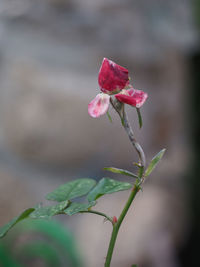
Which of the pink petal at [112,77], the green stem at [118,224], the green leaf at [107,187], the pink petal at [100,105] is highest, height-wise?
the pink petal at [112,77]

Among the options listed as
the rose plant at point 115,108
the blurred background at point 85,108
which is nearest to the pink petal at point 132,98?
the rose plant at point 115,108

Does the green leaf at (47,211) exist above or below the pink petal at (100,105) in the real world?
below

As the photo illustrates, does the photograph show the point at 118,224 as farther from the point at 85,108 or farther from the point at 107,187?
the point at 85,108

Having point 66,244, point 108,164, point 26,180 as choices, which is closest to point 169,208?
point 108,164

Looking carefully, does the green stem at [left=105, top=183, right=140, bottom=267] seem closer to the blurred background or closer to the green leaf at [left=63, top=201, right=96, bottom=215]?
the green leaf at [left=63, top=201, right=96, bottom=215]

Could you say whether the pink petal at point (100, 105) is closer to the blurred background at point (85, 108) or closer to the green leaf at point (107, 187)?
the green leaf at point (107, 187)

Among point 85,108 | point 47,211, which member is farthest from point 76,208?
point 85,108
